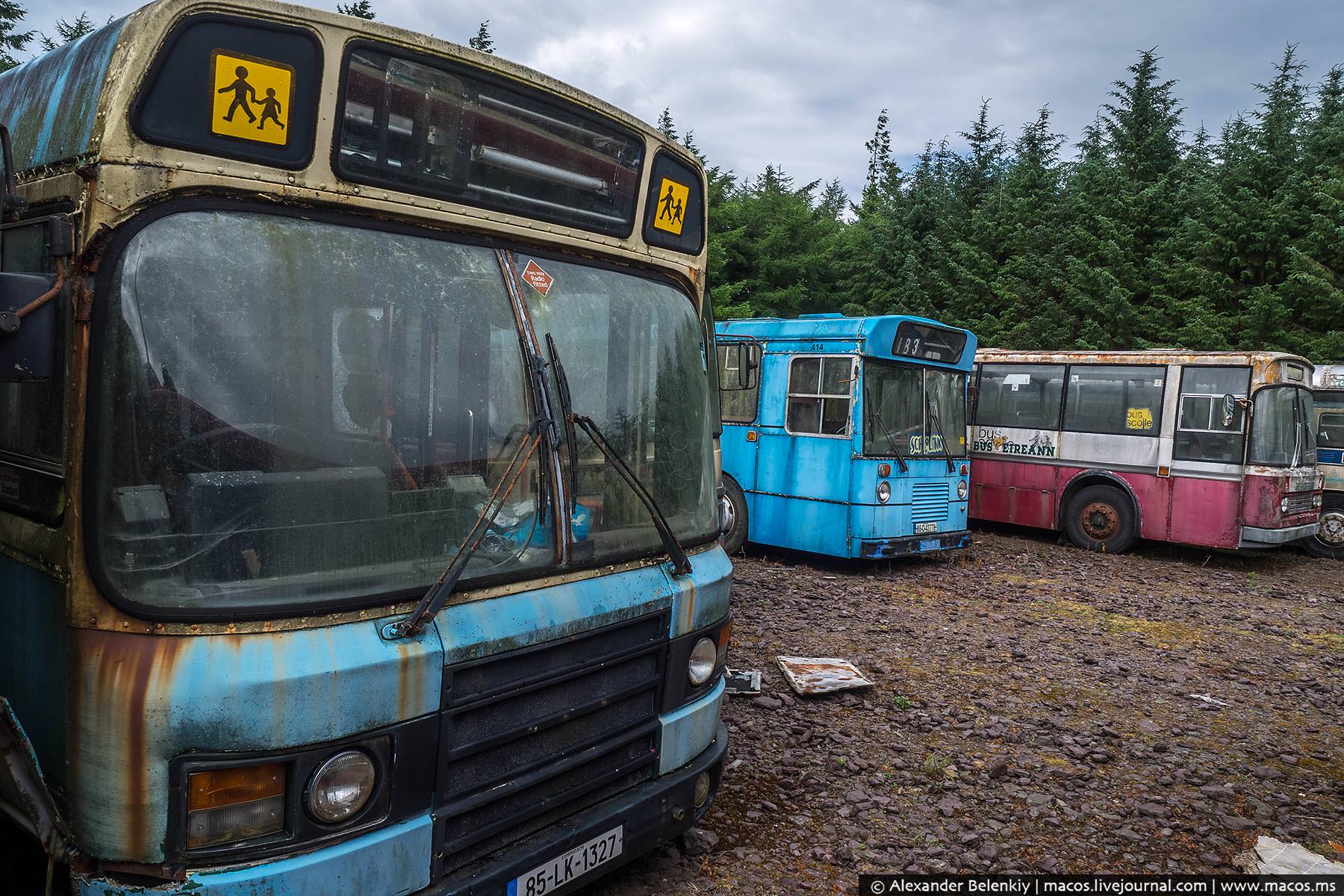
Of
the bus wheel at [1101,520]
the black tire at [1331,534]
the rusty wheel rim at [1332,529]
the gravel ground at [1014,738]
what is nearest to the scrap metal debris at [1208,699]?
the gravel ground at [1014,738]

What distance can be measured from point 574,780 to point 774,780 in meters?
2.19

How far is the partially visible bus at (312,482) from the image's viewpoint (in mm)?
2230

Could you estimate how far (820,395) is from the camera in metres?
10.5

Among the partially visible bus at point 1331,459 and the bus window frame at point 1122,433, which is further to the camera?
the partially visible bus at point 1331,459

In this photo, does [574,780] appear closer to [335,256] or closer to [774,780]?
[335,256]

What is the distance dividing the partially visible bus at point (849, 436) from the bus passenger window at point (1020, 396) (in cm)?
284

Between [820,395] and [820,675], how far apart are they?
4.73 meters

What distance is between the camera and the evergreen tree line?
1953 cm

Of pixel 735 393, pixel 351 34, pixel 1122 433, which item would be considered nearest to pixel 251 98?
pixel 351 34

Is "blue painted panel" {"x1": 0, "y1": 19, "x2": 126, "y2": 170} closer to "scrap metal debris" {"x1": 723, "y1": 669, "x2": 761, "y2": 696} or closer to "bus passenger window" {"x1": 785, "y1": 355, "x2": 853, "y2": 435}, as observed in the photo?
"scrap metal debris" {"x1": 723, "y1": 669, "x2": 761, "y2": 696}

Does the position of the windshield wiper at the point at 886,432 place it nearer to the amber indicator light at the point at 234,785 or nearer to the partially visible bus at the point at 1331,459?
the partially visible bus at the point at 1331,459

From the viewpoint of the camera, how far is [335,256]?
260 cm

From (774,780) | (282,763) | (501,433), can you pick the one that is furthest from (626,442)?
(774,780)

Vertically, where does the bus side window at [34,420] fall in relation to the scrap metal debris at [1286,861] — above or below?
above
